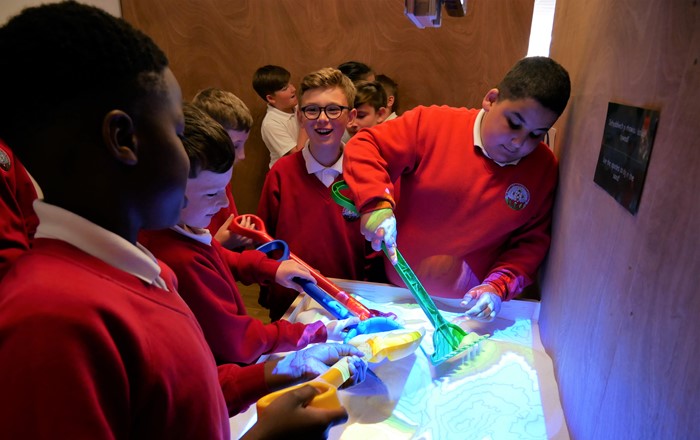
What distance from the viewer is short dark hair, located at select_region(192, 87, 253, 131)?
4.44 ft

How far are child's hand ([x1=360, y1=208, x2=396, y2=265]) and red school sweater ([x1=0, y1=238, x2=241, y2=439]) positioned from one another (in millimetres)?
624

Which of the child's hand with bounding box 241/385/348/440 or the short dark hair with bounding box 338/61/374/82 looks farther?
the short dark hair with bounding box 338/61/374/82

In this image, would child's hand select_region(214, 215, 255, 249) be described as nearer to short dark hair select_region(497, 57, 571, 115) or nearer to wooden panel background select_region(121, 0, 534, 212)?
short dark hair select_region(497, 57, 571, 115)

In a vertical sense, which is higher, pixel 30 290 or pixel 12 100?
pixel 12 100

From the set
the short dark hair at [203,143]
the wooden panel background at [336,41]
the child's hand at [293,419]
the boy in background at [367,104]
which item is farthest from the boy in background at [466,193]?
the wooden panel background at [336,41]

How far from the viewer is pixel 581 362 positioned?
74 centimetres

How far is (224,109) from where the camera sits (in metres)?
1.36

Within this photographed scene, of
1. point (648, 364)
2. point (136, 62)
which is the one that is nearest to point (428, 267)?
point (648, 364)

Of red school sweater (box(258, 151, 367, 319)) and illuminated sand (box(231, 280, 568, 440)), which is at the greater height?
red school sweater (box(258, 151, 367, 319))

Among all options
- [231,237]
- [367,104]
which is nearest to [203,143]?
[231,237]

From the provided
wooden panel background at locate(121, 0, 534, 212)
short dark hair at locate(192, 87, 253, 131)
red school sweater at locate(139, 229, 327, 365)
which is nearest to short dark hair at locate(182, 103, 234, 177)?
red school sweater at locate(139, 229, 327, 365)

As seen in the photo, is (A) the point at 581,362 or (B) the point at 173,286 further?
(A) the point at 581,362

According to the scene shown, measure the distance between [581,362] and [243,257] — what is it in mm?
767

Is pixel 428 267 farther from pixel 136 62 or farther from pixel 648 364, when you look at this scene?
pixel 136 62
